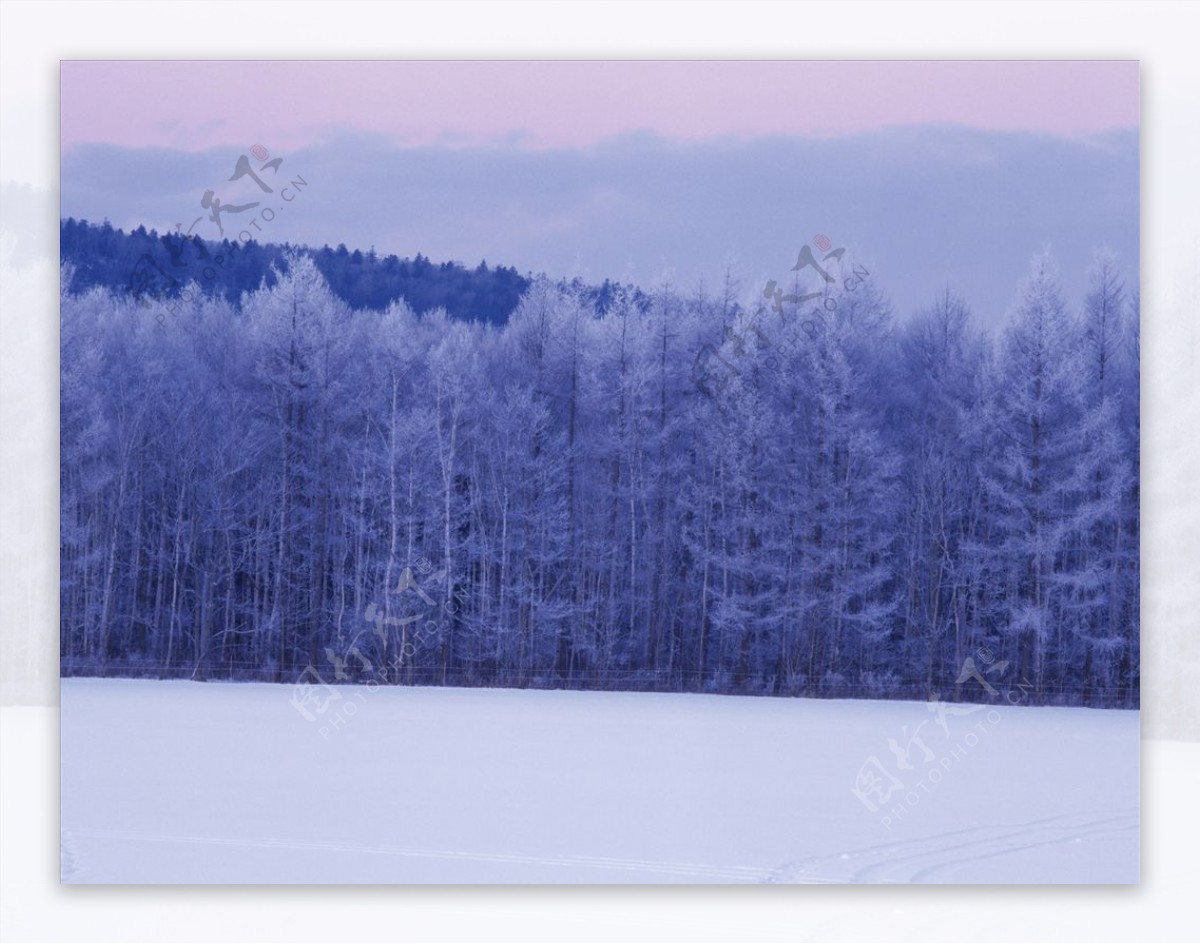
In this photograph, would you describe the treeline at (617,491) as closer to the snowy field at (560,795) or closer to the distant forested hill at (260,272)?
the distant forested hill at (260,272)

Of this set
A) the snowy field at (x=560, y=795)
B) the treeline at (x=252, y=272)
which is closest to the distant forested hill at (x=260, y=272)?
the treeline at (x=252, y=272)

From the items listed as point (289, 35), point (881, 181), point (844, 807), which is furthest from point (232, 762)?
point (881, 181)

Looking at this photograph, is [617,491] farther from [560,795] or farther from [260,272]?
[560,795]

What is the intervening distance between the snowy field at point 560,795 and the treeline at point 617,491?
0.64m

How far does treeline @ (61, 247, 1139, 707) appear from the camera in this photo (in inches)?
317

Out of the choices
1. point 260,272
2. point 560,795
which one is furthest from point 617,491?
point 560,795

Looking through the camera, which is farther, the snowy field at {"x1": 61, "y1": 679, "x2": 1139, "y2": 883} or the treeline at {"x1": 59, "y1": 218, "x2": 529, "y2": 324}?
the treeline at {"x1": 59, "y1": 218, "x2": 529, "y2": 324}

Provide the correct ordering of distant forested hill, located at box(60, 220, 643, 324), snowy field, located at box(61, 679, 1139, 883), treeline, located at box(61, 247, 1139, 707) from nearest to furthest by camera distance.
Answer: snowy field, located at box(61, 679, 1139, 883) < distant forested hill, located at box(60, 220, 643, 324) < treeline, located at box(61, 247, 1139, 707)

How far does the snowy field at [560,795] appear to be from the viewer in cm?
618

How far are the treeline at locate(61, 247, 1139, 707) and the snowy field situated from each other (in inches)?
25.1

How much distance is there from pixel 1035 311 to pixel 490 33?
3672mm

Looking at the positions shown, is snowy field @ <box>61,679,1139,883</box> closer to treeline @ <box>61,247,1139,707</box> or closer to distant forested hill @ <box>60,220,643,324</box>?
treeline @ <box>61,247,1139,707</box>

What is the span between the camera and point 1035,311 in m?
8.26

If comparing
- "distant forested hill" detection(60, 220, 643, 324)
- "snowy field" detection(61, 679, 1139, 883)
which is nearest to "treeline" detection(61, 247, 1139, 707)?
"distant forested hill" detection(60, 220, 643, 324)
